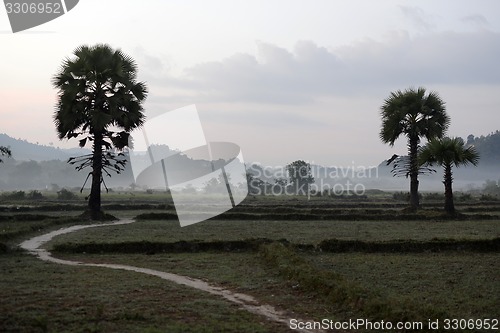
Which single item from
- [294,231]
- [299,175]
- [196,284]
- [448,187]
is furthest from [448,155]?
[299,175]

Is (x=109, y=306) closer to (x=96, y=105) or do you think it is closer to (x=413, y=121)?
(x=96, y=105)

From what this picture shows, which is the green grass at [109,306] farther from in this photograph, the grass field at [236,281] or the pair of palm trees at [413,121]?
Answer: the pair of palm trees at [413,121]

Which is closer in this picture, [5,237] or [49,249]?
[49,249]

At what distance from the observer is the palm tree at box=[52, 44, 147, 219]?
34094mm

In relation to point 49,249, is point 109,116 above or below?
above

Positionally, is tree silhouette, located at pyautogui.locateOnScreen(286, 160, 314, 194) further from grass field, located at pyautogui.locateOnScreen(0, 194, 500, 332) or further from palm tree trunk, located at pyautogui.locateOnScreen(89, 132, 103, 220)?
grass field, located at pyautogui.locateOnScreen(0, 194, 500, 332)

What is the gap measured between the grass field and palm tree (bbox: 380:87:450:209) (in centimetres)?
1466

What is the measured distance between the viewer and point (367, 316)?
10.6 meters

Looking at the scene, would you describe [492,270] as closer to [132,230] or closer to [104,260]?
[104,260]

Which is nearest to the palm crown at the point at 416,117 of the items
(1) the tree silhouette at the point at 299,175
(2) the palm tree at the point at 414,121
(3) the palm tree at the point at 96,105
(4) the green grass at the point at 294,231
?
(2) the palm tree at the point at 414,121

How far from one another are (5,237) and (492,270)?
18.2 metres

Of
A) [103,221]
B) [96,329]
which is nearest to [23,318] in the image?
[96,329]

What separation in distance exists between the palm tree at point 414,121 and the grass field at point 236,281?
14.7 metres

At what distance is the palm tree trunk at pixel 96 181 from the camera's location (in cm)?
3422
